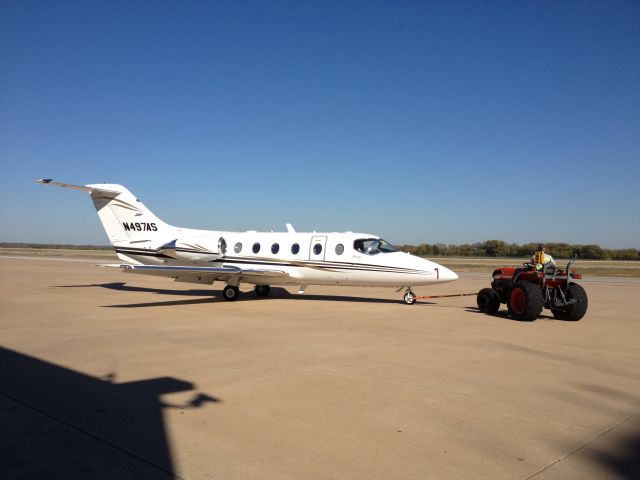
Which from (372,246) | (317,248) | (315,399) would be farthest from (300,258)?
(315,399)

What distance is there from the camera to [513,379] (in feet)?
23.5

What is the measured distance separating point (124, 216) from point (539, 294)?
14.6 metres

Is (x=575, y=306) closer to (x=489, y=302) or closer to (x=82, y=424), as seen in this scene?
(x=489, y=302)

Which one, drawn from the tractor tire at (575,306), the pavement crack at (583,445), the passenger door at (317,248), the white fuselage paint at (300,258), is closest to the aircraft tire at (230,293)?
the white fuselage paint at (300,258)

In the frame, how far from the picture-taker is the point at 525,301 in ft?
42.2

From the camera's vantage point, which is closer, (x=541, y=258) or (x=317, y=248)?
(x=541, y=258)

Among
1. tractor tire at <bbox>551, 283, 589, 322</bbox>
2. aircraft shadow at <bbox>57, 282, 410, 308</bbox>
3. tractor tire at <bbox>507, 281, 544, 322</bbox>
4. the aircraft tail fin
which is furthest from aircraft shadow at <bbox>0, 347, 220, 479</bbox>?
the aircraft tail fin

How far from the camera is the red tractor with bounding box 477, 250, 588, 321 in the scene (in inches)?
508

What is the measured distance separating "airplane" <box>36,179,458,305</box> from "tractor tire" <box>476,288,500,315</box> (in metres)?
1.16

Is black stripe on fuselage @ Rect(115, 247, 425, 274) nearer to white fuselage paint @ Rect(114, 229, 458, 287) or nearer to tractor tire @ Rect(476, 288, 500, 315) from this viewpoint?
white fuselage paint @ Rect(114, 229, 458, 287)

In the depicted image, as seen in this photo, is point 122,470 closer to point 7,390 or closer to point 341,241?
point 7,390

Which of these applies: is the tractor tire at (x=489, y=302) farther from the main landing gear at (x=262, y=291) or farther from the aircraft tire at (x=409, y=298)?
the main landing gear at (x=262, y=291)

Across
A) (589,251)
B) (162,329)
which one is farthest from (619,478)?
(589,251)

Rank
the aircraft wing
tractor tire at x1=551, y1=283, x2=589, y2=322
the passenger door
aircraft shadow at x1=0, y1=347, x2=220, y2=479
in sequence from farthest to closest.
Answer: the passenger door → the aircraft wing → tractor tire at x1=551, y1=283, x2=589, y2=322 → aircraft shadow at x1=0, y1=347, x2=220, y2=479
